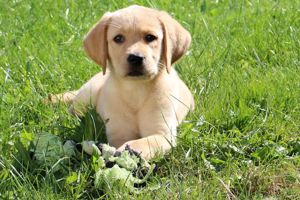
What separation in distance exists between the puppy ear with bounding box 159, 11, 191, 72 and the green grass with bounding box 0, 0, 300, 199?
38 cm

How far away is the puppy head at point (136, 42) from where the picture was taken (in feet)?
14.2

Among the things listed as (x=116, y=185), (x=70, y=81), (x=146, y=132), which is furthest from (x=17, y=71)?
(x=116, y=185)

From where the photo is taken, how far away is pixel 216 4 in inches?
271

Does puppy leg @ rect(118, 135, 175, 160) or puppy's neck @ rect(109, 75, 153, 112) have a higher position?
puppy's neck @ rect(109, 75, 153, 112)

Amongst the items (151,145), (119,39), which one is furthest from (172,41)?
(151,145)

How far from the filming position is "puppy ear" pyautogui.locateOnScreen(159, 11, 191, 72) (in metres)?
4.52

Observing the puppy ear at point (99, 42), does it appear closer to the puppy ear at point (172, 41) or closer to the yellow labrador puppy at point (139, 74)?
the yellow labrador puppy at point (139, 74)

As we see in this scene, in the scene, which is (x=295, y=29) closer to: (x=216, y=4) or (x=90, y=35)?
Answer: (x=216, y=4)

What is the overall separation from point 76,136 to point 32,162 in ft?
1.44

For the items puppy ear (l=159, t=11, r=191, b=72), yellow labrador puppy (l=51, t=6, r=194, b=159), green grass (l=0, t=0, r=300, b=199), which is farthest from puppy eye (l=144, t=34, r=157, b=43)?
green grass (l=0, t=0, r=300, b=199)

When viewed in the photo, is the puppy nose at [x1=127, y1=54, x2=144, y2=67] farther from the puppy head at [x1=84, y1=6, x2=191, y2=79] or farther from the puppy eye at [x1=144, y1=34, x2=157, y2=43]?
the puppy eye at [x1=144, y1=34, x2=157, y2=43]

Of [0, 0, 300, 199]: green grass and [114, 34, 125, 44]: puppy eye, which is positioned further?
[114, 34, 125, 44]: puppy eye

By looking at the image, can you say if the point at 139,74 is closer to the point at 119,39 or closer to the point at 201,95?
the point at 119,39

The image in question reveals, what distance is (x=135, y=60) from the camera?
4.27 meters
